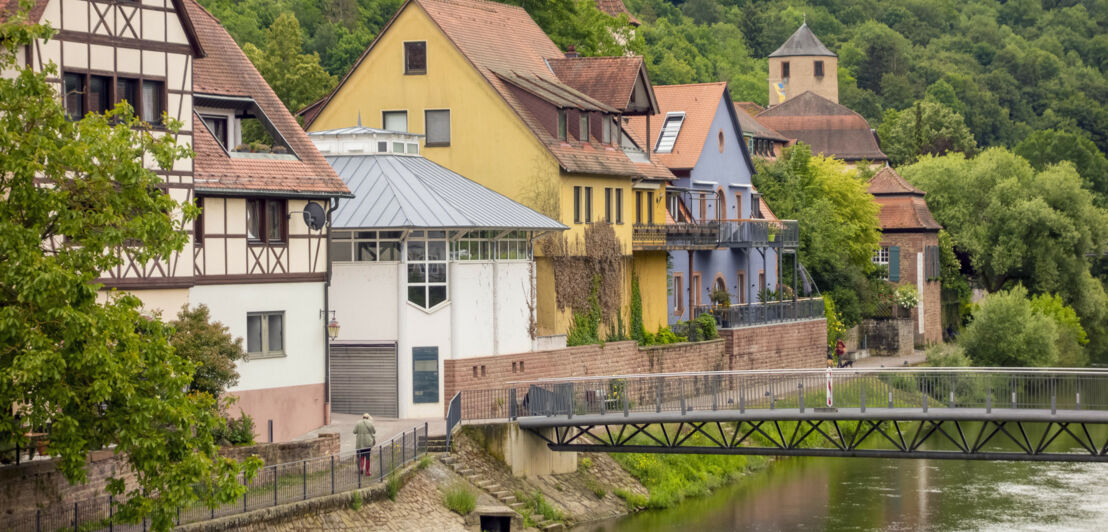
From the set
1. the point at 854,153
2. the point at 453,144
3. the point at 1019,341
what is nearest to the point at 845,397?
the point at 453,144

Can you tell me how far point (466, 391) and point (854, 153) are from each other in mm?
74716

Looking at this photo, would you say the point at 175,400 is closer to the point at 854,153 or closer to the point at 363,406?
the point at 363,406

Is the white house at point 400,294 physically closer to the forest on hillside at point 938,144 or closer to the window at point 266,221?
the window at point 266,221

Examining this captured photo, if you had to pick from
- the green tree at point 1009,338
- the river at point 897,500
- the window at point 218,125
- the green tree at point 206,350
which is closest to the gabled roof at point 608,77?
the river at point 897,500

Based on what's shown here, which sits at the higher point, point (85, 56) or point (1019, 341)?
point (85, 56)

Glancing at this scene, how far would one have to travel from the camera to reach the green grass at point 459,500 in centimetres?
3931

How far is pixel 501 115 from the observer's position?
5175 cm

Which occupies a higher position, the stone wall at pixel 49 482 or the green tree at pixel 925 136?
the green tree at pixel 925 136

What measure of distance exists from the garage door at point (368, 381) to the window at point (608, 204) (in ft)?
35.9

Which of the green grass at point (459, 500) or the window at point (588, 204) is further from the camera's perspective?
the window at point (588, 204)

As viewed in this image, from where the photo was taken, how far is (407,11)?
5256 cm

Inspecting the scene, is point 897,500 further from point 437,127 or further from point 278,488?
point 278,488

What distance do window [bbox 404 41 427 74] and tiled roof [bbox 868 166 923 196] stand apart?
3622 centimetres

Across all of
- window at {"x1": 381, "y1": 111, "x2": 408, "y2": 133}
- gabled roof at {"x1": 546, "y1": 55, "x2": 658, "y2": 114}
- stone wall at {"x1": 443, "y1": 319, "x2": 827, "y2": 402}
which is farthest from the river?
window at {"x1": 381, "y1": 111, "x2": 408, "y2": 133}
